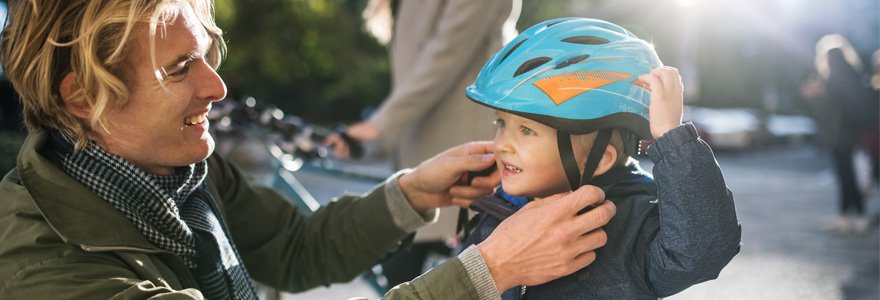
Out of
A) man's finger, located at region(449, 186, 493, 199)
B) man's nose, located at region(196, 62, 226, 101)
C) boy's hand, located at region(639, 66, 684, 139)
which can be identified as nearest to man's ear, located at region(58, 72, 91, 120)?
man's nose, located at region(196, 62, 226, 101)

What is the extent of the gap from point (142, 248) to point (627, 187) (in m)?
1.04

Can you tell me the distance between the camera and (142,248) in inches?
71.1

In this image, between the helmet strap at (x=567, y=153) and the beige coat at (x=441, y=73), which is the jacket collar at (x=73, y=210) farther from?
the beige coat at (x=441, y=73)

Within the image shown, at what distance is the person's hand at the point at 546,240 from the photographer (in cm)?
177

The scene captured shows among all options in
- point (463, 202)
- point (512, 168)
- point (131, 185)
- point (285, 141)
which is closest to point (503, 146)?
point (512, 168)

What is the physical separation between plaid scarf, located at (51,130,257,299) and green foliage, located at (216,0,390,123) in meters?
14.4

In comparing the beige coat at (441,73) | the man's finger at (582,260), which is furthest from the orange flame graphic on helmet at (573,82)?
the beige coat at (441,73)

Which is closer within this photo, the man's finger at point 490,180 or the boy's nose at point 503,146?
the boy's nose at point 503,146

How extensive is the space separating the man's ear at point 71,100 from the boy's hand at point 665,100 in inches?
46.1

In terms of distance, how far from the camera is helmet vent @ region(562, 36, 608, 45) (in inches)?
78.5

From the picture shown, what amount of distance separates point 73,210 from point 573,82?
1.07 meters

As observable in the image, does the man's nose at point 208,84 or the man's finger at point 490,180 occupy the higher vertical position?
the man's nose at point 208,84

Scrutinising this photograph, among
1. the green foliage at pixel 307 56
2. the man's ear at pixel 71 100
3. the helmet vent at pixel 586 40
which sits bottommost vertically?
the green foliage at pixel 307 56

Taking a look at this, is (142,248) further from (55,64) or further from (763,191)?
(763,191)
